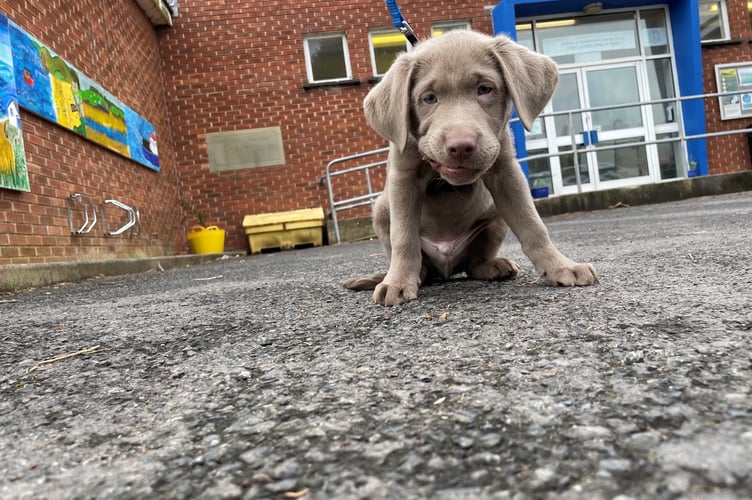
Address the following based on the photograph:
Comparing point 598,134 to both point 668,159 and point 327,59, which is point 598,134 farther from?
point 327,59

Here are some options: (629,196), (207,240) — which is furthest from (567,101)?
(207,240)

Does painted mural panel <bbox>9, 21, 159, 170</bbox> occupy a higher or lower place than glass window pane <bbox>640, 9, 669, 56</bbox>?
lower

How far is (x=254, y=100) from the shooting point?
36.9 ft

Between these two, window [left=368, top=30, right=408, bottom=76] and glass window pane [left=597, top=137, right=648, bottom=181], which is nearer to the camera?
window [left=368, top=30, right=408, bottom=76]

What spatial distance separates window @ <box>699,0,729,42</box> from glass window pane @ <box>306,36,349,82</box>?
28.6 ft

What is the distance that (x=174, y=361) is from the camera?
1.42 metres

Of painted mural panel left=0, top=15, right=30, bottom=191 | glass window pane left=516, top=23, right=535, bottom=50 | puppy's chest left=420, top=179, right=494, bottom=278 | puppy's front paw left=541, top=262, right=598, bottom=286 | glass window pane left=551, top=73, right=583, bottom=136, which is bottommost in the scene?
puppy's front paw left=541, top=262, right=598, bottom=286

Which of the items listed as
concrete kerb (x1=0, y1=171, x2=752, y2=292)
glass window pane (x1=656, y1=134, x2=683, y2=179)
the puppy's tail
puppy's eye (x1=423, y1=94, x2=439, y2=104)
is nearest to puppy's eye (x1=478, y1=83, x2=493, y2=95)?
puppy's eye (x1=423, y1=94, x2=439, y2=104)

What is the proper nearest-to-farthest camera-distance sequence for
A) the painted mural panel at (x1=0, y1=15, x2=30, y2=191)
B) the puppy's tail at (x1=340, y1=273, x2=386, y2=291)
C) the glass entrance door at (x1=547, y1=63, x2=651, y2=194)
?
the puppy's tail at (x1=340, y1=273, x2=386, y2=291) < the painted mural panel at (x1=0, y1=15, x2=30, y2=191) < the glass entrance door at (x1=547, y1=63, x2=651, y2=194)

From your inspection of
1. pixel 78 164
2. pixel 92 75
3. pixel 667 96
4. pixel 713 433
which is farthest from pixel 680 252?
pixel 667 96

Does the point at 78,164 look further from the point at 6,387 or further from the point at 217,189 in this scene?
the point at 6,387

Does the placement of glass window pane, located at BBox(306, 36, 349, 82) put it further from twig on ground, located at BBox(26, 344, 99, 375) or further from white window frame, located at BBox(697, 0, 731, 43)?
twig on ground, located at BBox(26, 344, 99, 375)

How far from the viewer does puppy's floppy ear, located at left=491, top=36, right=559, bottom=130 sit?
1.98 metres

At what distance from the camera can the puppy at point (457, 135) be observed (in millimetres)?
1850
